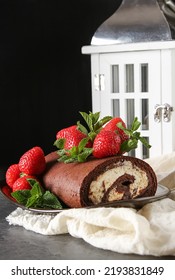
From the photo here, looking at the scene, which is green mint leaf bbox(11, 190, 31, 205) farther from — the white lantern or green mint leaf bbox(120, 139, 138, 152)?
the white lantern

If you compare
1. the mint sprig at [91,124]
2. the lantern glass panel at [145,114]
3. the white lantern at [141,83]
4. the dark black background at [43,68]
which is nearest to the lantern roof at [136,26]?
the white lantern at [141,83]

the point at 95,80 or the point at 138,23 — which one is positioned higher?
the point at 138,23

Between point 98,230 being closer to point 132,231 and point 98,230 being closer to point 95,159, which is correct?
point 132,231

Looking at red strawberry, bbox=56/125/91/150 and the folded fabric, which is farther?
red strawberry, bbox=56/125/91/150

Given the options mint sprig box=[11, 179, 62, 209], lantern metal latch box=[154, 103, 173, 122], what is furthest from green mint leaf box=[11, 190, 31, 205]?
lantern metal latch box=[154, 103, 173, 122]
